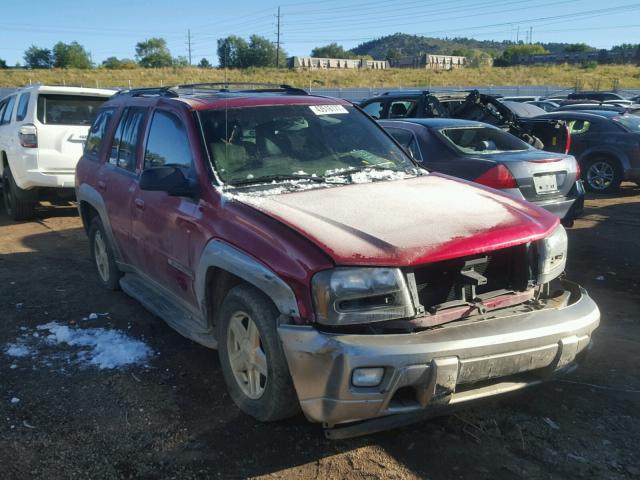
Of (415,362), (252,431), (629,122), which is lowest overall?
(252,431)

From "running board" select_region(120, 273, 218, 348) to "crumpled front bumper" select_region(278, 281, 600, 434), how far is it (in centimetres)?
112

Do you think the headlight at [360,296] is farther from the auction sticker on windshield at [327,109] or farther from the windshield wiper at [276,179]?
the auction sticker on windshield at [327,109]

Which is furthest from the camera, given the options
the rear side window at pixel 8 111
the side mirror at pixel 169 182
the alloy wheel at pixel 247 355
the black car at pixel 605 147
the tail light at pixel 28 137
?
the black car at pixel 605 147

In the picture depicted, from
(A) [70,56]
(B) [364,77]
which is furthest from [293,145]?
(A) [70,56]

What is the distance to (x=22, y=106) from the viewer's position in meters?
9.27

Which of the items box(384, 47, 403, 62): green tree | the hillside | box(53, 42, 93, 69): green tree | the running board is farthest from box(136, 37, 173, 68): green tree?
the running board

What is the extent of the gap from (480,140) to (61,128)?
5798 millimetres

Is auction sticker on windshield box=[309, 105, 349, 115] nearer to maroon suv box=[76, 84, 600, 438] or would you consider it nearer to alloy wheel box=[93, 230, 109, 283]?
maroon suv box=[76, 84, 600, 438]

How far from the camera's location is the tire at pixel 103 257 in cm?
558

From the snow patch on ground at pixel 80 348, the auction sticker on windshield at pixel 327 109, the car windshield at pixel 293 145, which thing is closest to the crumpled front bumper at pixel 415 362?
the car windshield at pixel 293 145

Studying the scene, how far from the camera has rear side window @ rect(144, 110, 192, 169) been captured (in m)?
4.12

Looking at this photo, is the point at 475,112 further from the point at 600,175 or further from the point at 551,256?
the point at 551,256

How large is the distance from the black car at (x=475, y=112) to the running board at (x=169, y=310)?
6.26m

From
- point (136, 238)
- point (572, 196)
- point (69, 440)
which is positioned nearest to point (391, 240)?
point (69, 440)
